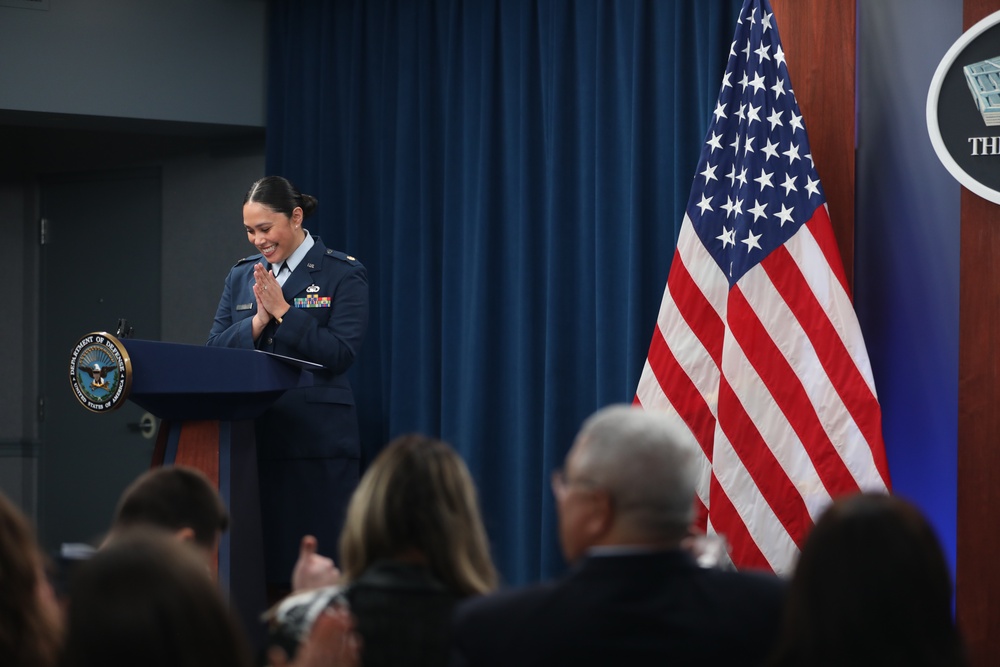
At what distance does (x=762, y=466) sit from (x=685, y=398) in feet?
1.09

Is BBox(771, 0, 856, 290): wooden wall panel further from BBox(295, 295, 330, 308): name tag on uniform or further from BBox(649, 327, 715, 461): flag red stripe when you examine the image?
BBox(295, 295, 330, 308): name tag on uniform

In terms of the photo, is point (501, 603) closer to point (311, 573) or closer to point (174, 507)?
point (311, 573)

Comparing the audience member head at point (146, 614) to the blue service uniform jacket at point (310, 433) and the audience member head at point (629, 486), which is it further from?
the blue service uniform jacket at point (310, 433)

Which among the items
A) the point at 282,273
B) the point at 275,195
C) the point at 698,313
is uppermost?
the point at 275,195

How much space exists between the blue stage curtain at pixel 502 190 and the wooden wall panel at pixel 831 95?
0.49 meters

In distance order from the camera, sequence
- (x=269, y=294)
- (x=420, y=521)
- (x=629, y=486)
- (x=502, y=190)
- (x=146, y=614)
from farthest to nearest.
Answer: (x=502, y=190)
(x=269, y=294)
(x=420, y=521)
(x=629, y=486)
(x=146, y=614)

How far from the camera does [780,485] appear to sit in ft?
12.1

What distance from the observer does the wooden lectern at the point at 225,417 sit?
3637 millimetres

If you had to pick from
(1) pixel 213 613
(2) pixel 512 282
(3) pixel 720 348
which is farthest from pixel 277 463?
(1) pixel 213 613

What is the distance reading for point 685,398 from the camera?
3.88 m

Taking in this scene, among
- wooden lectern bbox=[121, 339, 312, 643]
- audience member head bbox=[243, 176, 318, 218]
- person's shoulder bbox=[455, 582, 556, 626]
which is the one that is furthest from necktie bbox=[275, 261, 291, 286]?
person's shoulder bbox=[455, 582, 556, 626]

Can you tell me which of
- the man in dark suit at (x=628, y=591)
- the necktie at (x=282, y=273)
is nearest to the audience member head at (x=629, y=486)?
the man in dark suit at (x=628, y=591)

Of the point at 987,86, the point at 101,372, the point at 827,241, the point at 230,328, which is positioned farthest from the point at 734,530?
the point at 101,372

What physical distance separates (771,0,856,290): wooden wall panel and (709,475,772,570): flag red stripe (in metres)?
0.82
